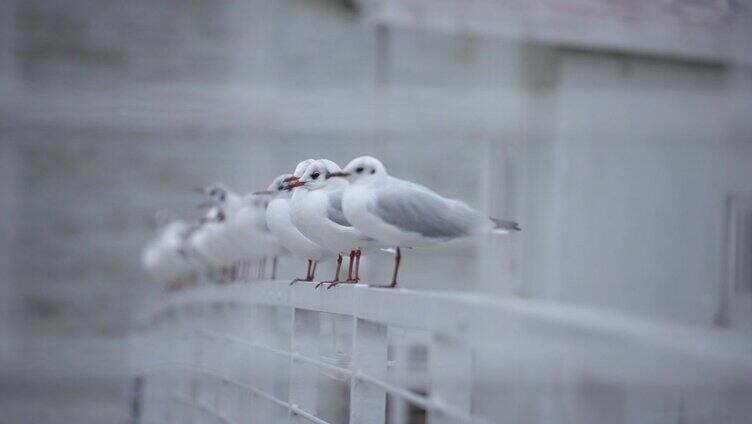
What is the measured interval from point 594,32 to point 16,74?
3.91 m

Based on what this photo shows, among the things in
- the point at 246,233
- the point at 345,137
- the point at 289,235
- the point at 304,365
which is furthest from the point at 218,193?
the point at 304,365

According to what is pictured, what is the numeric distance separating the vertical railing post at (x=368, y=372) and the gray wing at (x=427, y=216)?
314 millimetres

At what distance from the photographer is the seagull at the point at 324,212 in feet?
14.6

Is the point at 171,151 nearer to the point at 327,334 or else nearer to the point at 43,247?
the point at 43,247

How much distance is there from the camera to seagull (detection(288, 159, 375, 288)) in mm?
4445

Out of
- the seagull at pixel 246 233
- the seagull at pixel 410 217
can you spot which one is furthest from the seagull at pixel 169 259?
the seagull at pixel 410 217

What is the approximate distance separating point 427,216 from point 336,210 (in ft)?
2.07

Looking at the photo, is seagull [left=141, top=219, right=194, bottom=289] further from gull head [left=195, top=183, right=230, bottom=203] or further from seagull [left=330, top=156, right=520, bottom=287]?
seagull [left=330, top=156, right=520, bottom=287]

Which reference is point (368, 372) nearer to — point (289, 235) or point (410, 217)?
point (410, 217)

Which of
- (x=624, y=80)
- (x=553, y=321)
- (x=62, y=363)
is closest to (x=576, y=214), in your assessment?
(x=624, y=80)

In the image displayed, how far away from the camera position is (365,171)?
4023 mm

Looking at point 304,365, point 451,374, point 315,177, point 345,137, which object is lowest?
point 304,365

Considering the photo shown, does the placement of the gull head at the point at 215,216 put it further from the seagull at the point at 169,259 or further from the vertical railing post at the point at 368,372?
the vertical railing post at the point at 368,372

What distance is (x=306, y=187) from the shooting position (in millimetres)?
4574
